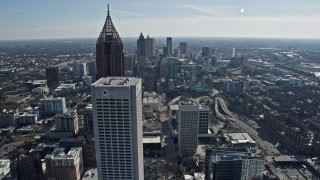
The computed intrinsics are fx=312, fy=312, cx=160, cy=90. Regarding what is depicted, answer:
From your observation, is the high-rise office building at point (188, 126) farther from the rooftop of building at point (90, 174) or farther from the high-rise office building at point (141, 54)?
the high-rise office building at point (141, 54)

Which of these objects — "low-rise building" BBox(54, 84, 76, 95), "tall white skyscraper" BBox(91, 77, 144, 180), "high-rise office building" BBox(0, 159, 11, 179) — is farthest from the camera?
"low-rise building" BBox(54, 84, 76, 95)

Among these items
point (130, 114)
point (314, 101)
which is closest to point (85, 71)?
point (314, 101)

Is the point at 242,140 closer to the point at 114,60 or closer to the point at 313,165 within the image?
the point at 313,165

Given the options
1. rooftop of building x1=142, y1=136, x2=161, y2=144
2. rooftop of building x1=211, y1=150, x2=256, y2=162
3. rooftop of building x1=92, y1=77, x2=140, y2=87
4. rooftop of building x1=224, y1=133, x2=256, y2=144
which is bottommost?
rooftop of building x1=224, y1=133, x2=256, y2=144

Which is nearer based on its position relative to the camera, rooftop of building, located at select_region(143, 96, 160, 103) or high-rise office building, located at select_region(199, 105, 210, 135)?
high-rise office building, located at select_region(199, 105, 210, 135)

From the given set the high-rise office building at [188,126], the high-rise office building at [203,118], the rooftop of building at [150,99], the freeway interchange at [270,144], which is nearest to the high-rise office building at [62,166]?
the high-rise office building at [188,126]

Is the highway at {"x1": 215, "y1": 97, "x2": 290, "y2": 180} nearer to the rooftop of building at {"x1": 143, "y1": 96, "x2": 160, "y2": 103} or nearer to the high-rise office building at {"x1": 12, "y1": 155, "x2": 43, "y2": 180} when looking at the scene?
the rooftop of building at {"x1": 143, "y1": 96, "x2": 160, "y2": 103}

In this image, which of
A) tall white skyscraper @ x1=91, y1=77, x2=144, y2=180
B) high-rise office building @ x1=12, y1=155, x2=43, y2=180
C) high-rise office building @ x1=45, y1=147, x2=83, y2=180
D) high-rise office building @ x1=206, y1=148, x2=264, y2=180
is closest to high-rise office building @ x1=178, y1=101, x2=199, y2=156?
high-rise office building @ x1=206, y1=148, x2=264, y2=180
